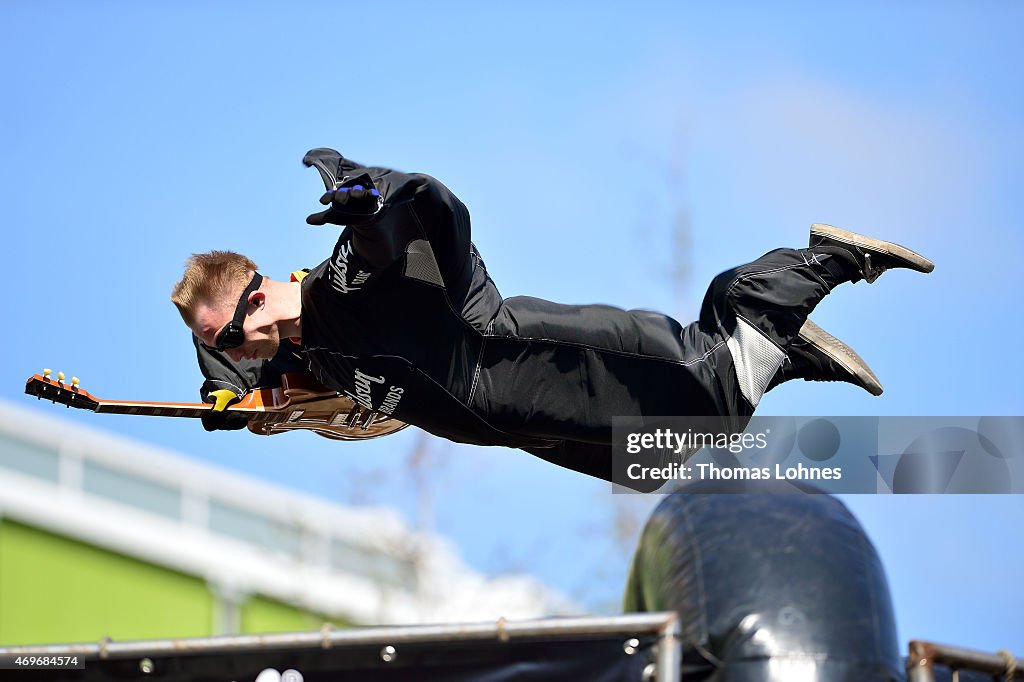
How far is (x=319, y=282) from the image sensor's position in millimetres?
5551

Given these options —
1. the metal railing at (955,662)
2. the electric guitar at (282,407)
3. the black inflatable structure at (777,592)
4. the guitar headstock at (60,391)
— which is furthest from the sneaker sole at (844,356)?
the guitar headstock at (60,391)

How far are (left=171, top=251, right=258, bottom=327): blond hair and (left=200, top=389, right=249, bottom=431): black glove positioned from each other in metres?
0.52

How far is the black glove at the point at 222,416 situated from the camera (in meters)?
6.09

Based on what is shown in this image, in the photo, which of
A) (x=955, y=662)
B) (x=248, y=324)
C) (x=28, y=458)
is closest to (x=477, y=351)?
(x=248, y=324)

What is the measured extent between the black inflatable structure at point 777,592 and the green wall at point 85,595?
9874 millimetres

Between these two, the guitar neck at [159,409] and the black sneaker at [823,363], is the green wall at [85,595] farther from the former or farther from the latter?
the black sneaker at [823,363]

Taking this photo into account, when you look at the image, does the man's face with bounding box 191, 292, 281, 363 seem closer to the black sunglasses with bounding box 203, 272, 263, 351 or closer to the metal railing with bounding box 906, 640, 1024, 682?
the black sunglasses with bounding box 203, 272, 263, 351

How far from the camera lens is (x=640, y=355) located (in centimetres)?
562

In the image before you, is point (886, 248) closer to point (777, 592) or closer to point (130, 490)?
point (777, 592)

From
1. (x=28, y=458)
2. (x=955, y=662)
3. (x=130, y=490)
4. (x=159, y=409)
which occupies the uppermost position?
(x=28, y=458)

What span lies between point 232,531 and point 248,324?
456 inches

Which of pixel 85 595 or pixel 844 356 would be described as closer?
pixel 844 356

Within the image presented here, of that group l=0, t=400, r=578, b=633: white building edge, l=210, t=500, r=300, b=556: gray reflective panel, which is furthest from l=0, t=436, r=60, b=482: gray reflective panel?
l=210, t=500, r=300, b=556: gray reflective panel

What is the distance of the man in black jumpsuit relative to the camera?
5.48 meters
